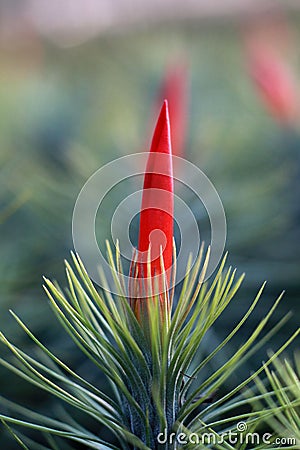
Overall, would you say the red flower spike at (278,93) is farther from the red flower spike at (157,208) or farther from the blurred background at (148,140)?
the red flower spike at (157,208)

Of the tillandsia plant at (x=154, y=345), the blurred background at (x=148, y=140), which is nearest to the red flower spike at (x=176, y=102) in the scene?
the blurred background at (x=148, y=140)

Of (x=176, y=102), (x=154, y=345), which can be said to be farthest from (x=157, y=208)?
(x=176, y=102)

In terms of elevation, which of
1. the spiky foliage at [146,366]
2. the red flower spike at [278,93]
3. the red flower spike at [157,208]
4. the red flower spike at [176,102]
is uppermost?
the red flower spike at [278,93]

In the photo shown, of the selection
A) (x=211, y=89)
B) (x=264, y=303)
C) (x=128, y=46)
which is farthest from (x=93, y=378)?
(x=128, y=46)

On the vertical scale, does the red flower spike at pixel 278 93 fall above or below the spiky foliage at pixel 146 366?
above

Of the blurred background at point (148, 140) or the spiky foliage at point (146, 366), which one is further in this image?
the blurred background at point (148, 140)

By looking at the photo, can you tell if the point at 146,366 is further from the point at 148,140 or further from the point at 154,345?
the point at 148,140
